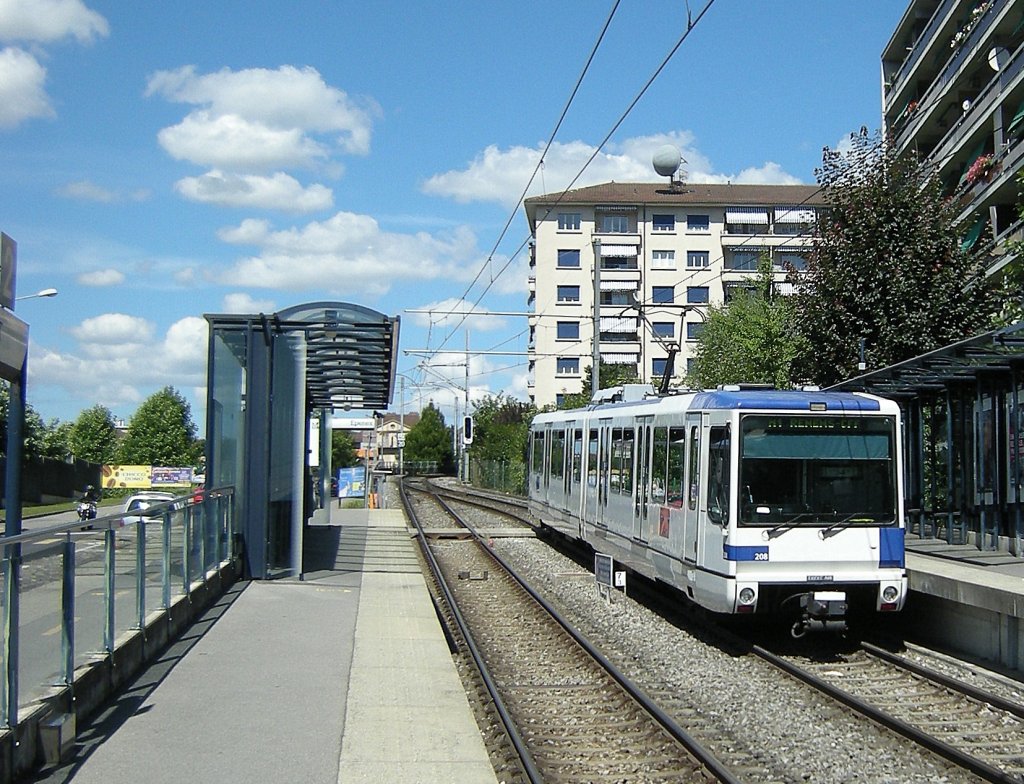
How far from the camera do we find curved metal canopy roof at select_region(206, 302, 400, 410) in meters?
16.3

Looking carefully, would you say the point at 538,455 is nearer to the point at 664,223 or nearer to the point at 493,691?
the point at 493,691

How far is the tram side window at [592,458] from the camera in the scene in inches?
767

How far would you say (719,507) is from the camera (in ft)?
40.6

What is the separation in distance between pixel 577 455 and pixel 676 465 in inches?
284

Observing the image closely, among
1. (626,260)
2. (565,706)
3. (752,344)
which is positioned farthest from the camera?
(626,260)

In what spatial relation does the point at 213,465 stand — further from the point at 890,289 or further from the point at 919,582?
the point at 890,289

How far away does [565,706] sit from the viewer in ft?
33.0

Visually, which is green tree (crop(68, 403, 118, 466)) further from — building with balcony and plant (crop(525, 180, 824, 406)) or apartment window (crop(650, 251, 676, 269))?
apartment window (crop(650, 251, 676, 269))

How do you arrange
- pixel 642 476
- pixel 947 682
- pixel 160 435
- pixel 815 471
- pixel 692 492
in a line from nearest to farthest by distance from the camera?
pixel 947 682, pixel 815 471, pixel 692 492, pixel 642 476, pixel 160 435

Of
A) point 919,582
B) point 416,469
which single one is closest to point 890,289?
Answer: point 919,582

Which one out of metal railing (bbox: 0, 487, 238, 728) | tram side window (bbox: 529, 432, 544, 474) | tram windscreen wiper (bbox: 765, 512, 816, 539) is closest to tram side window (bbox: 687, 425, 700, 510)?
tram windscreen wiper (bbox: 765, 512, 816, 539)

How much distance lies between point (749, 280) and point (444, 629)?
77.2 feet

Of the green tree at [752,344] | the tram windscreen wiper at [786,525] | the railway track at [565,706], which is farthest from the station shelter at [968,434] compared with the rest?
the green tree at [752,344]

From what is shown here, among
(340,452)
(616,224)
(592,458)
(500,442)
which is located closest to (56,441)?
(340,452)
